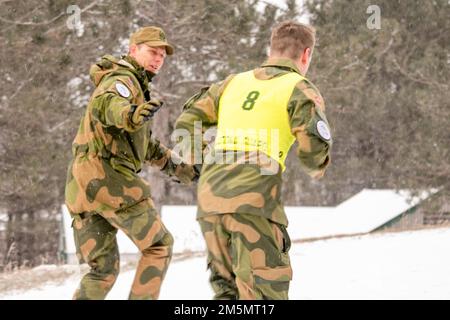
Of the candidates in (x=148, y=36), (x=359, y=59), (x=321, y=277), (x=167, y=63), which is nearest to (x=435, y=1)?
(x=359, y=59)

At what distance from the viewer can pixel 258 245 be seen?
3514mm

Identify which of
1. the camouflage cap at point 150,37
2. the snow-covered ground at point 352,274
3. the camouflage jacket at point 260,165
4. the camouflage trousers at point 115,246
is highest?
the camouflage cap at point 150,37

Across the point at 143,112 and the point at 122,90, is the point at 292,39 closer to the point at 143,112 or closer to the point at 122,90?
the point at 143,112

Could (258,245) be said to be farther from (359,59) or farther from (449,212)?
(449,212)

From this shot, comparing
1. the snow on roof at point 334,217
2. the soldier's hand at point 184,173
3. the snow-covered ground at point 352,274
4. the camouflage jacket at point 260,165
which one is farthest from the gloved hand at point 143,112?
the snow on roof at point 334,217

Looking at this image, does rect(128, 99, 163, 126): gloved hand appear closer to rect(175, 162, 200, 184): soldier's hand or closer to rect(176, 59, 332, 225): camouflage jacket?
rect(176, 59, 332, 225): camouflage jacket

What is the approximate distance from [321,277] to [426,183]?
43.3ft

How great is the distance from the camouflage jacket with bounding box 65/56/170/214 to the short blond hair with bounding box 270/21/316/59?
993mm

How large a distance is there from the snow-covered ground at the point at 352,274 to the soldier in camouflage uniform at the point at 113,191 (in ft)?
6.59

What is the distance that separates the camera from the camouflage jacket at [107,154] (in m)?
4.45

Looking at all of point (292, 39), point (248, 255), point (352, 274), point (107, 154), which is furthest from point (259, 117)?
point (352, 274)

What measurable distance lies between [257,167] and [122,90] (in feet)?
3.59

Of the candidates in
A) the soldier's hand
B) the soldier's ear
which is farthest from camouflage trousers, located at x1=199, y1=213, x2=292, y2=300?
the soldier's ear

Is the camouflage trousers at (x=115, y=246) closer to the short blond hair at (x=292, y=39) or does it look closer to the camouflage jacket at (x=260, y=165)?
the camouflage jacket at (x=260, y=165)
